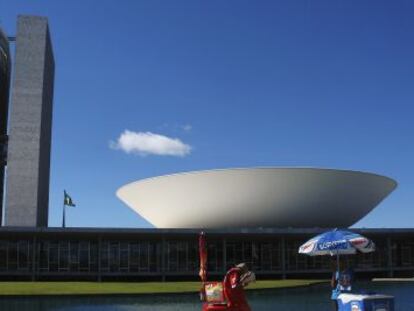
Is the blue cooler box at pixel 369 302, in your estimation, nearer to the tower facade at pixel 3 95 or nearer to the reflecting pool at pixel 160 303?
the reflecting pool at pixel 160 303

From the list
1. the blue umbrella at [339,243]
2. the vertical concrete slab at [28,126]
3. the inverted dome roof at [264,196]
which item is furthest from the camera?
the vertical concrete slab at [28,126]

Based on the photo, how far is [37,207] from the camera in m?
46.2

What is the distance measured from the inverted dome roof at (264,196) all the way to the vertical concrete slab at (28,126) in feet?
26.4

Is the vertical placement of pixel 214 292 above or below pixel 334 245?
below

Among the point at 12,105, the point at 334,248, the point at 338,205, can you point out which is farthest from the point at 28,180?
the point at 334,248

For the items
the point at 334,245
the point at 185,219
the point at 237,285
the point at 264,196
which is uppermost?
the point at 264,196

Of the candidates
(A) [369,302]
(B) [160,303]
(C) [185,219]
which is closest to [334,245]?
(A) [369,302]

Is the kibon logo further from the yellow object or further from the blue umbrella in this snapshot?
the yellow object

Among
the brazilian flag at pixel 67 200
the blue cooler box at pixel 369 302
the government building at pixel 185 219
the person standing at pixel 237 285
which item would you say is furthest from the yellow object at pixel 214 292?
the brazilian flag at pixel 67 200

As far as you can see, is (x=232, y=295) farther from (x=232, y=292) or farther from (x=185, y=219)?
(x=185, y=219)

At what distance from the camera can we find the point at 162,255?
3978 cm

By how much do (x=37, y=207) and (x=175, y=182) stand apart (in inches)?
410

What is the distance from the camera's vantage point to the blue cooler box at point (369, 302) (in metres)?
11.0

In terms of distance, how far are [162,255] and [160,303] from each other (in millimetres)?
20933
